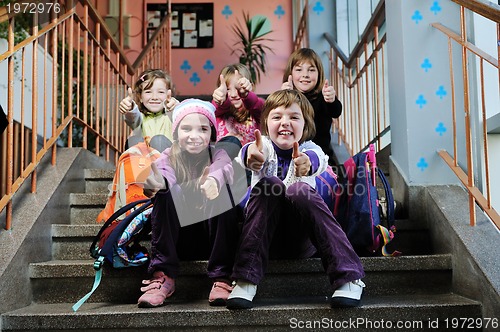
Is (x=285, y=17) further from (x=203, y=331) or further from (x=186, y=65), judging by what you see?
(x=203, y=331)

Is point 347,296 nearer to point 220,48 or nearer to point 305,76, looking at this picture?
point 305,76

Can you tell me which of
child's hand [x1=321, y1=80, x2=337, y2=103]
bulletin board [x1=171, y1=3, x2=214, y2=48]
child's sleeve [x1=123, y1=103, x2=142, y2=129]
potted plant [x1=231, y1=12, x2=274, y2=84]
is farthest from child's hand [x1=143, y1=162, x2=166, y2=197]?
bulletin board [x1=171, y1=3, x2=214, y2=48]

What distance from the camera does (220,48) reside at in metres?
6.74

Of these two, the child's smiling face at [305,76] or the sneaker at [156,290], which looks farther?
the child's smiling face at [305,76]

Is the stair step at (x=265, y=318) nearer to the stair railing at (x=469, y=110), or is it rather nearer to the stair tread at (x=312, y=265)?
the stair tread at (x=312, y=265)

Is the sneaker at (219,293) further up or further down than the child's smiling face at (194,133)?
further down

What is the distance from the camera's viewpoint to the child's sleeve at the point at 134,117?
2457mm

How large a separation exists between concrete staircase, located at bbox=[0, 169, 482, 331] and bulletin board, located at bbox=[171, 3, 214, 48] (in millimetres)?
4850

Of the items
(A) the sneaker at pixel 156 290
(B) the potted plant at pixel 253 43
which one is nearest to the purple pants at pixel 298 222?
(A) the sneaker at pixel 156 290

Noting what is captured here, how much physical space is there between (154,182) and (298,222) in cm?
46

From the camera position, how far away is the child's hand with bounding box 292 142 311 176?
5.46ft

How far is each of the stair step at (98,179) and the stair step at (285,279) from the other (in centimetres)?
82

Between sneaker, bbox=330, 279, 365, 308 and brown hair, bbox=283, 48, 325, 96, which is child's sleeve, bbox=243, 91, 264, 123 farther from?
sneaker, bbox=330, 279, 365, 308

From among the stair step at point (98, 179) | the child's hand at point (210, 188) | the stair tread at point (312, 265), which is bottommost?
the stair tread at point (312, 265)
